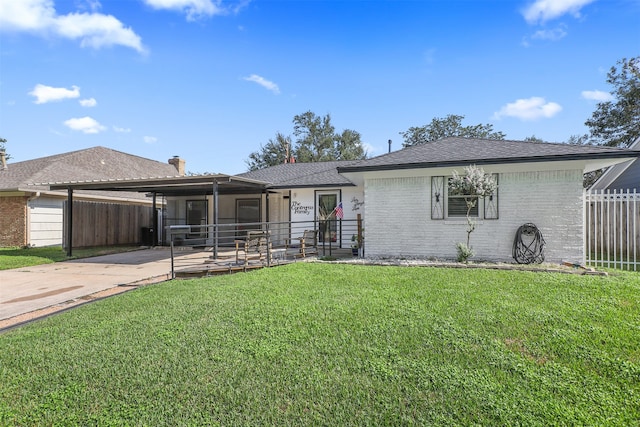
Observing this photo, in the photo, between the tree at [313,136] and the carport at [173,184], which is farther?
the tree at [313,136]

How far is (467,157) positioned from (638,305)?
15.3 ft

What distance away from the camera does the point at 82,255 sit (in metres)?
12.4

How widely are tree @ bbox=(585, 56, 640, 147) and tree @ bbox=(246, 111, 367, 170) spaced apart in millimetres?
23296

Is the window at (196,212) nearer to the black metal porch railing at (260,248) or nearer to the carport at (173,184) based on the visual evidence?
the black metal porch railing at (260,248)

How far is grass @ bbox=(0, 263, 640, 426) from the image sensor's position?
108 inches

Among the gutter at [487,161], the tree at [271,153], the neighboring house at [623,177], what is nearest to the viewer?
the gutter at [487,161]

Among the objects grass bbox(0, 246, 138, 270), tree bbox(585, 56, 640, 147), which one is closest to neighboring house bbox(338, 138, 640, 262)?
grass bbox(0, 246, 138, 270)

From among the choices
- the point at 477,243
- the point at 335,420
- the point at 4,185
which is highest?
the point at 4,185

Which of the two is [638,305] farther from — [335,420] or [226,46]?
[226,46]

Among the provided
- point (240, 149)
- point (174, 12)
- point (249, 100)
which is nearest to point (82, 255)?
point (174, 12)

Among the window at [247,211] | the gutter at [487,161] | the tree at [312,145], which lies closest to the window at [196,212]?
the window at [247,211]

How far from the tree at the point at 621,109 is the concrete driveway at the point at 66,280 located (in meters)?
26.0

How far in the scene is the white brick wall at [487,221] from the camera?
807 cm

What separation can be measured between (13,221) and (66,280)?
32.2 feet
